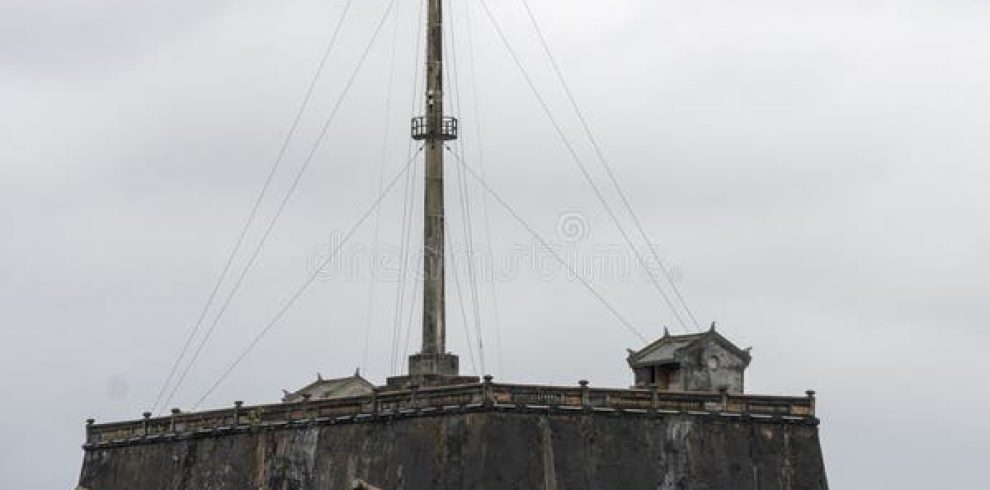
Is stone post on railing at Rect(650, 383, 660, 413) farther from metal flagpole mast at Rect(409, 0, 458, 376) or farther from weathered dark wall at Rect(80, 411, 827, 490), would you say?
metal flagpole mast at Rect(409, 0, 458, 376)

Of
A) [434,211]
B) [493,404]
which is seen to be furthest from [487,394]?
[434,211]

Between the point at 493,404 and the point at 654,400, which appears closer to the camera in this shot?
the point at 493,404

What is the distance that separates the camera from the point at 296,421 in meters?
67.1

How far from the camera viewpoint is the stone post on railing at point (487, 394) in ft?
202

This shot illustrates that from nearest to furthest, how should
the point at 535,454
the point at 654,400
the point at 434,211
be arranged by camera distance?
the point at 535,454 → the point at 654,400 → the point at 434,211

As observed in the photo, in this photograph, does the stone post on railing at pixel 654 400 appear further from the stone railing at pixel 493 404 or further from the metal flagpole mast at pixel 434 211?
the metal flagpole mast at pixel 434 211

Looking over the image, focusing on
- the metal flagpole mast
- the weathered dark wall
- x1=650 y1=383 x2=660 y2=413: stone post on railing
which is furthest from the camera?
the metal flagpole mast

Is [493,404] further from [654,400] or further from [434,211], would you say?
[434,211]

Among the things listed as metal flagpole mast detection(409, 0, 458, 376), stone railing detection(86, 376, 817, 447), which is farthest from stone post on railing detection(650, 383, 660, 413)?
metal flagpole mast detection(409, 0, 458, 376)

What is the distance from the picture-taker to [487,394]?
202 feet

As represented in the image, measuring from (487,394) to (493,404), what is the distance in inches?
14.1

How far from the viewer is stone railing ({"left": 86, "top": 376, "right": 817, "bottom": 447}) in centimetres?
6219

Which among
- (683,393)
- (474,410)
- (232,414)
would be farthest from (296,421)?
(683,393)

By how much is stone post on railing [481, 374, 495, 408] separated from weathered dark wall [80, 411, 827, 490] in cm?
31
